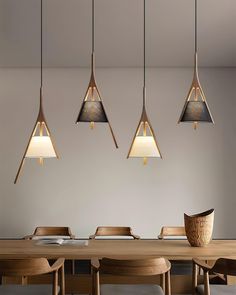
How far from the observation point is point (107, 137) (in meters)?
6.50

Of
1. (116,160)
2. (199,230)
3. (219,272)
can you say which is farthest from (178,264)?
(219,272)

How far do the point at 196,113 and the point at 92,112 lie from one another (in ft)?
3.08

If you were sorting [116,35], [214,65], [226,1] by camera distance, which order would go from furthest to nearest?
1. [214,65]
2. [116,35]
3. [226,1]

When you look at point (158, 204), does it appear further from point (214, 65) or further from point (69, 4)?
point (69, 4)

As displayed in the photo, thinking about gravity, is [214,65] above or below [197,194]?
above

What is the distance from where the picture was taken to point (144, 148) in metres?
4.05

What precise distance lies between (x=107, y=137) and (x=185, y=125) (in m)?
1.18

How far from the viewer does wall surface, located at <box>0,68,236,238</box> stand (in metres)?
6.42

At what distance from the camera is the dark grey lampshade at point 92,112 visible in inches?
156

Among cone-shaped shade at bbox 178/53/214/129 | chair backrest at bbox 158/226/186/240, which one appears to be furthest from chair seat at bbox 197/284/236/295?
chair backrest at bbox 158/226/186/240

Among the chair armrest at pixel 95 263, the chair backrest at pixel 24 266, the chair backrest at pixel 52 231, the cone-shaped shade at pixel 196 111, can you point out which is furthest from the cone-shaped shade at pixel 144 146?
the chair backrest at pixel 52 231

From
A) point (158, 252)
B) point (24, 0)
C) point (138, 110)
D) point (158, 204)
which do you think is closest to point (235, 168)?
point (158, 204)

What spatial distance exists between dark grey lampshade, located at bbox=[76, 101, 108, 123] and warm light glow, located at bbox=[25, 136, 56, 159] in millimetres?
400

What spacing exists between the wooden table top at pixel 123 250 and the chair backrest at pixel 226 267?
0.37 metres
